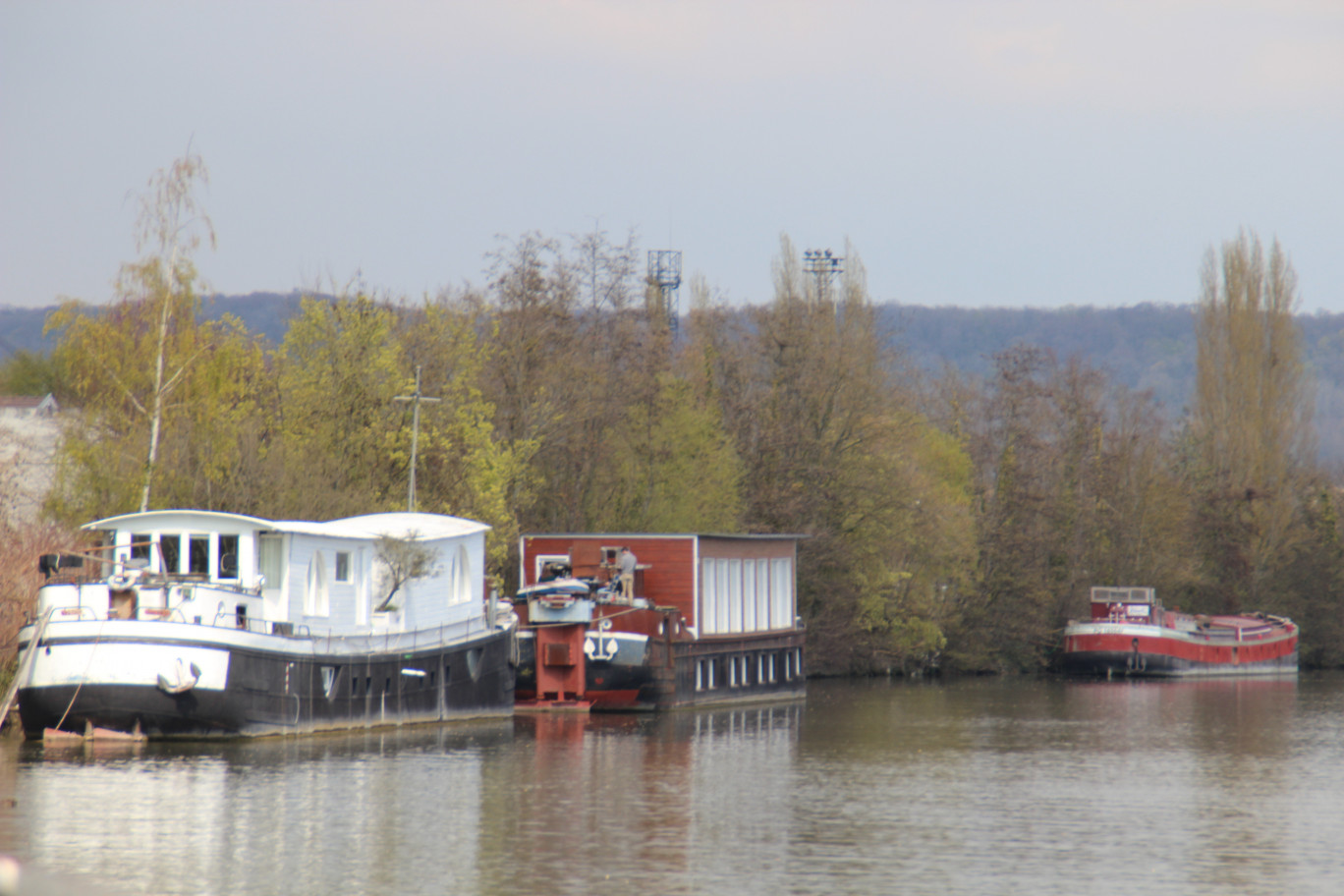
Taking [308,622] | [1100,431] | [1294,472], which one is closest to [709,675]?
[308,622]

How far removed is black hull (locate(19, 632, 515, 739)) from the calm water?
2.04ft

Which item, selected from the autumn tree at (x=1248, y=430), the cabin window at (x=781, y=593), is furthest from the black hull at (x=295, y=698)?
the autumn tree at (x=1248, y=430)

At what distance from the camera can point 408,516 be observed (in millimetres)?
38094

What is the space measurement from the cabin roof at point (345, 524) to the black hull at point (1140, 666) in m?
42.0

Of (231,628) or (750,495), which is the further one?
(750,495)

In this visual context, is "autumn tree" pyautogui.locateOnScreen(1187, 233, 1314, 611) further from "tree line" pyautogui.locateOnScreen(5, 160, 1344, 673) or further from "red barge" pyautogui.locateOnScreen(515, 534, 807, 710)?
"red barge" pyautogui.locateOnScreen(515, 534, 807, 710)

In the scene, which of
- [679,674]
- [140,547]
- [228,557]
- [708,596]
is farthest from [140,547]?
[708,596]

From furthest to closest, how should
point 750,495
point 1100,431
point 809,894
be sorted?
point 1100,431 → point 750,495 → point 809,894

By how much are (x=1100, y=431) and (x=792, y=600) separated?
30.8 m

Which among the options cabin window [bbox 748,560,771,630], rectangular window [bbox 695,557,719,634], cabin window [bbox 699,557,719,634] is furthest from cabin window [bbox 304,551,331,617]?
cabin window [bbox 748,560,771,630]

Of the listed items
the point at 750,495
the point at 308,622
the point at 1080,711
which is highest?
the point at 750,495

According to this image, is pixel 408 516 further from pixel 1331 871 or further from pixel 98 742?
pixel 1331 871

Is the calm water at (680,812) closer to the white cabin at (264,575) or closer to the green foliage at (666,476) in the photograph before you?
the white cabin at (264,575)

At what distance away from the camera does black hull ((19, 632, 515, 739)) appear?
28906 millimetres
